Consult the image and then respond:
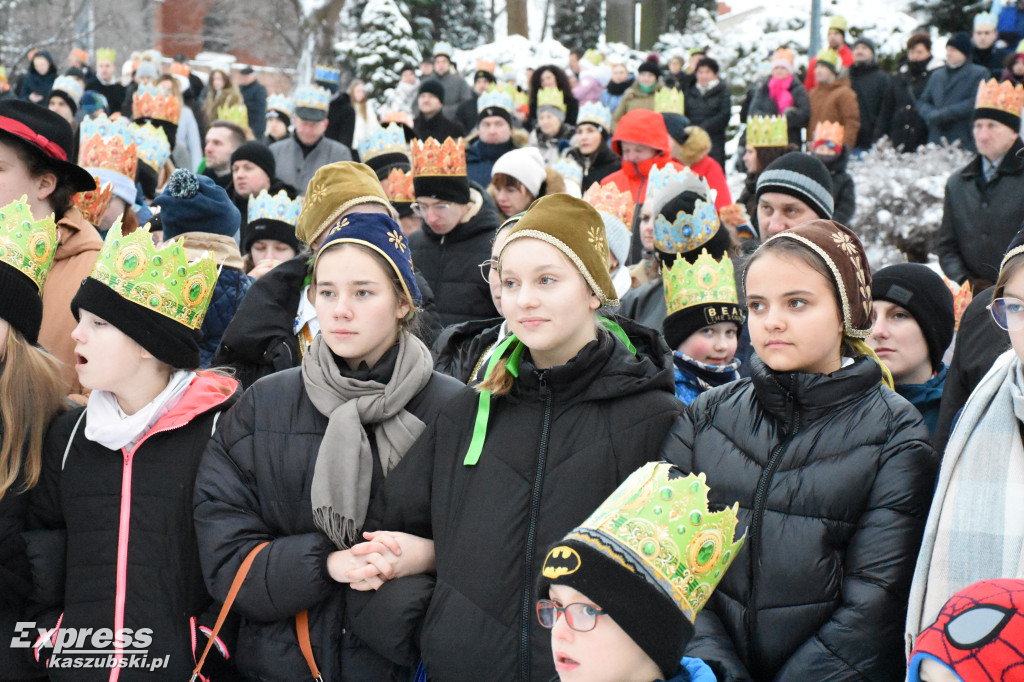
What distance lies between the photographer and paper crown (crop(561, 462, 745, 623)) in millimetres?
2396

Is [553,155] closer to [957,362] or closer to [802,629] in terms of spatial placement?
[957,362]

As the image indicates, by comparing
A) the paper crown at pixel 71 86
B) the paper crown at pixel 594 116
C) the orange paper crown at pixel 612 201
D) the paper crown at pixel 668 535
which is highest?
the paper crown at pixel 71 86

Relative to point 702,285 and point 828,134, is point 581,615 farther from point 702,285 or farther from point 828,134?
point 828,134

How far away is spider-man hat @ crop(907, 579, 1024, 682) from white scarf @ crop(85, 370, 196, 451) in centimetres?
248

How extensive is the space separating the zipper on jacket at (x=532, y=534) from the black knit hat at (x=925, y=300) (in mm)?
1668

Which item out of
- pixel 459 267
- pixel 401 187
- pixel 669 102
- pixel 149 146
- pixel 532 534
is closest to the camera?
pixel 532 534

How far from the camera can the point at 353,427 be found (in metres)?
3.24

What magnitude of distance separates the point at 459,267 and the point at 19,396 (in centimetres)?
324

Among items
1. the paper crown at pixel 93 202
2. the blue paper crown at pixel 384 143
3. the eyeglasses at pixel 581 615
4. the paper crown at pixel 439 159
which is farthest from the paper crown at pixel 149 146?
the eyeglasses at pixel 581 615

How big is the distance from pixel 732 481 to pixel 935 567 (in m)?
0.54

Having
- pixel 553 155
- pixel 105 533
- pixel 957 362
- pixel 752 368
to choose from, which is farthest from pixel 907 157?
pixel 105 533

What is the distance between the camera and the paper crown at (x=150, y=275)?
11.6 feet

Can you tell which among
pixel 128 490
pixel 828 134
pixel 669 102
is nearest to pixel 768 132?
pixel 828 134

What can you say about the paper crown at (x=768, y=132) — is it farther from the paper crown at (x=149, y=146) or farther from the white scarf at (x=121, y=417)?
the white scarf at (x=121, y=417)
